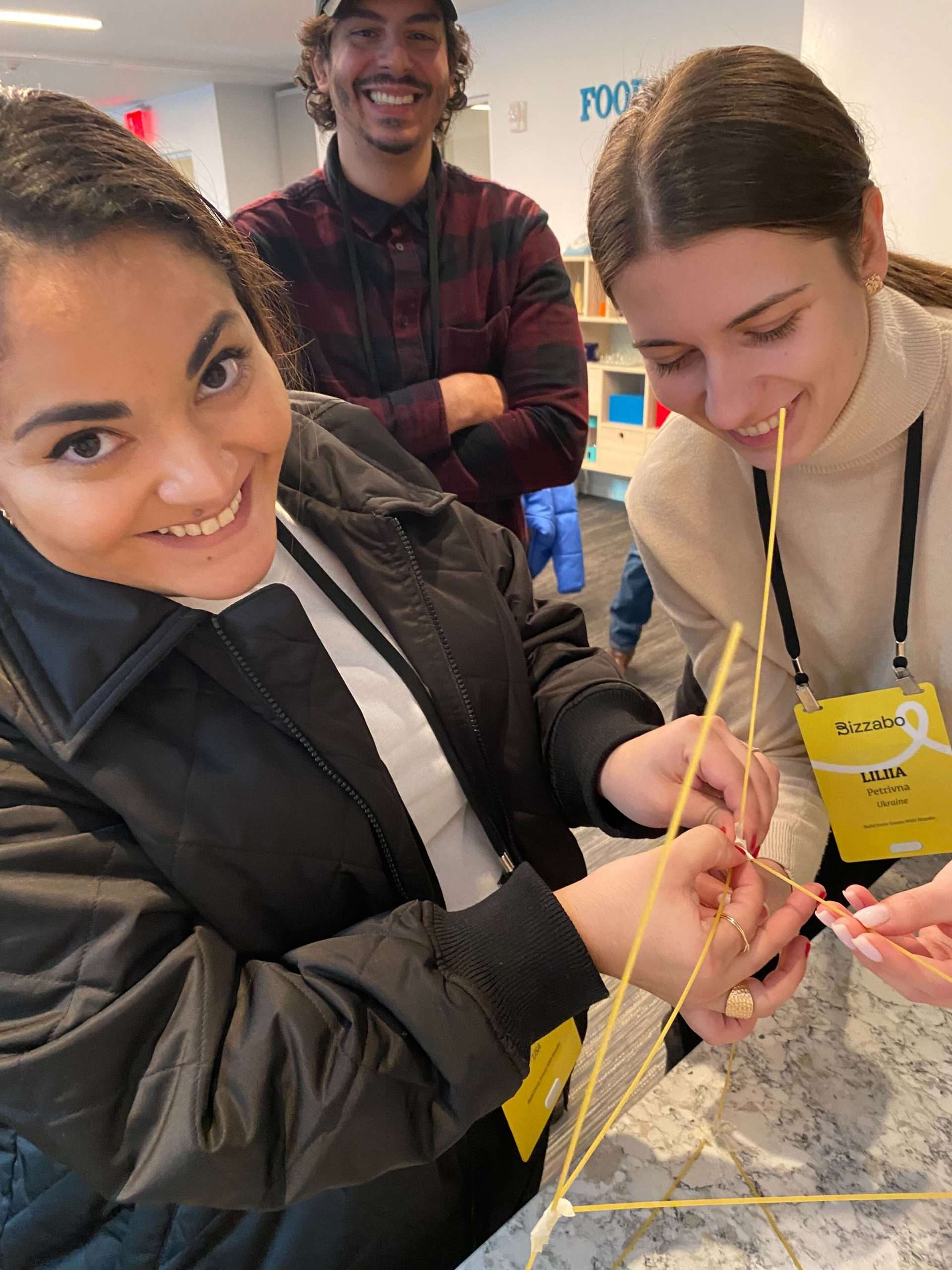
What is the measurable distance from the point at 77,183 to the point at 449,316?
3.30 feet

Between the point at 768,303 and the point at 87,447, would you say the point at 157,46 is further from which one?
the point at 87,447

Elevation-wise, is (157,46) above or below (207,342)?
above

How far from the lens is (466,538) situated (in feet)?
3.15

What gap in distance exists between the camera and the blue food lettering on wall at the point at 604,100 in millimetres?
4824

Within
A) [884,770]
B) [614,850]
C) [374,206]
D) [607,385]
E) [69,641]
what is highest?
[374,206]

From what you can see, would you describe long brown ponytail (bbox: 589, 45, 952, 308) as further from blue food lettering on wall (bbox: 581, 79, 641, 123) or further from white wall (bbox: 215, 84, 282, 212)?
white wall (bbox: 215, 84, 282, 212)

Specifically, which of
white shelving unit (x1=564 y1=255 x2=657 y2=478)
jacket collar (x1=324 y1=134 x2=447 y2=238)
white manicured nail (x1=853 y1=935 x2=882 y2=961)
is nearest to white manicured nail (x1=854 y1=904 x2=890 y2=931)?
white manicured nail (x1=853 y1=935 x2=882 y2=961)

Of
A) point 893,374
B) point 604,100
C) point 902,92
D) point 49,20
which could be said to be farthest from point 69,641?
point 49,20

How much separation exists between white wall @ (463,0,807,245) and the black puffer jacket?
4758 millimetres

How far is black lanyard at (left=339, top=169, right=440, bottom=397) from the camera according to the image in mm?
1459

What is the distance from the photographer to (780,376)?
0.90 m

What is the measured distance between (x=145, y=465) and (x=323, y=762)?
290mm

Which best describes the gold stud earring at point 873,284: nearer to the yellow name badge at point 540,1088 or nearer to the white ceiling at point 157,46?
the yellow name badge at point 540,1088

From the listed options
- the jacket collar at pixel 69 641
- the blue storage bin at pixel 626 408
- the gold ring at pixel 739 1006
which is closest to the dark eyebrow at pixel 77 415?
the jacket collar at pixel 69 641
